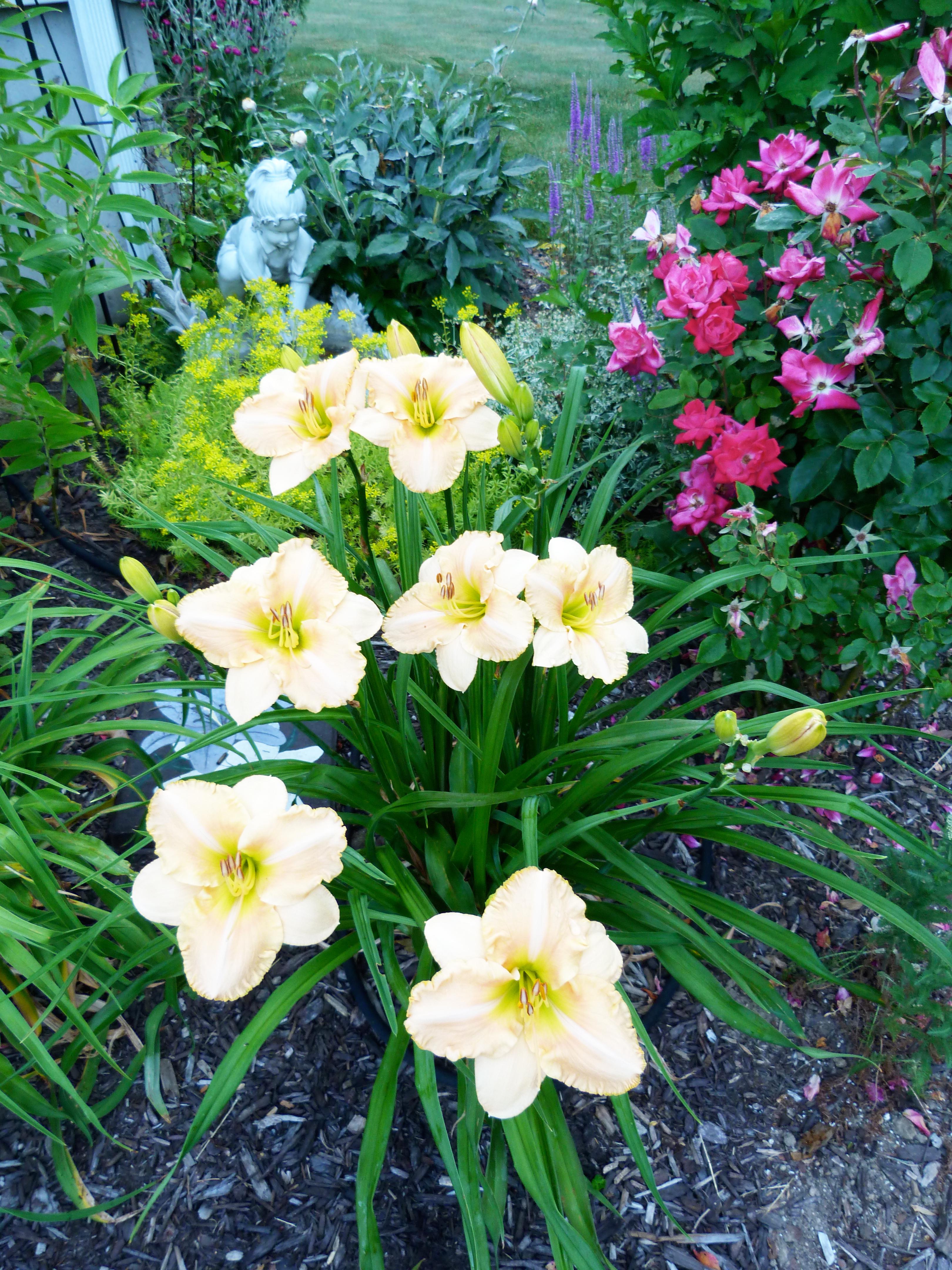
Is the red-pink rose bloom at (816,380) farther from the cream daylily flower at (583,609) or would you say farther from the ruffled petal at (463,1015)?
the ruffled petal at (463,1015)

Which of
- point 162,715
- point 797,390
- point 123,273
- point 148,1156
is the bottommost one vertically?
point 148,1156

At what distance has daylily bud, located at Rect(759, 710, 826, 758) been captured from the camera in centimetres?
88

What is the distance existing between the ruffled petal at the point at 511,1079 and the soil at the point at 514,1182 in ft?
2.26

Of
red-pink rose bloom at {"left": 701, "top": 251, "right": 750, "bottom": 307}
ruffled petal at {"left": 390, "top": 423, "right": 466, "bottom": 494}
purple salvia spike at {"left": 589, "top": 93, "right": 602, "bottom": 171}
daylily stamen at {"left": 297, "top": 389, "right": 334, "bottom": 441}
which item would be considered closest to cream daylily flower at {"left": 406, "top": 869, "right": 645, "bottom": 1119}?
ruffled petal at {"left": 390, "top": 423, "right": 466, "bottom": 494}

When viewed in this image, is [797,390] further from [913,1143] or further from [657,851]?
[913,1143]

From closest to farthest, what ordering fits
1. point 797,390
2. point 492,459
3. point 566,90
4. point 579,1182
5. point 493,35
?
point 579,1182 < point 797,390 < point 492,459 < point 566,90 < point 493,35

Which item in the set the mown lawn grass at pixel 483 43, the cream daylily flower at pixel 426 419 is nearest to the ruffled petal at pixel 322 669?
the cream daylily flower at pixel 426 419

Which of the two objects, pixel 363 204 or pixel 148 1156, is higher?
pixel 363 204

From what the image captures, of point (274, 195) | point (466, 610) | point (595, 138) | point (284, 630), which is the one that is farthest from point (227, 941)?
point (595, 138)

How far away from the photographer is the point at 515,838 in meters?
1.44

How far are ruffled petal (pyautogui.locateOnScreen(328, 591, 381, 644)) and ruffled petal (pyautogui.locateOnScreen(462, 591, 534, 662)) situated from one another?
112 mm

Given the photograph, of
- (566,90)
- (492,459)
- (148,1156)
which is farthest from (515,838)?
(566,90)

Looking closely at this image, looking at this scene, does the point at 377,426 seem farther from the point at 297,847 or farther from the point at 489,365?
the point at 297,847

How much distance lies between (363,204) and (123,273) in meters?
1.66
